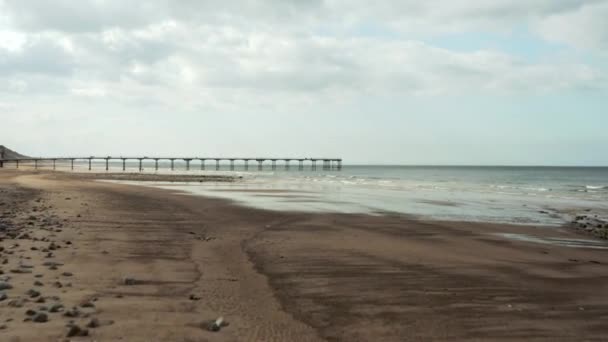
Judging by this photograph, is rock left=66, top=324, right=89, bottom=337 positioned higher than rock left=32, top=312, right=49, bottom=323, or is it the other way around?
rock left=32, top=312, right=49, bottom=323

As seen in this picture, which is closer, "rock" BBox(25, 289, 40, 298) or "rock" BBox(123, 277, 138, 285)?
"rock" BBox(25, 289, 40, 298)

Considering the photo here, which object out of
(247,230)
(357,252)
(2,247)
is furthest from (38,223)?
(357,252)

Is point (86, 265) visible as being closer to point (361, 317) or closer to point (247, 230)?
point (361, 317)

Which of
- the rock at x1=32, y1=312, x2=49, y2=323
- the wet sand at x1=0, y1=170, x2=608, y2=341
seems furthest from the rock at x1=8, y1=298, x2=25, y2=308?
the rock at x1=32, y1=312, x2=49, y2=323

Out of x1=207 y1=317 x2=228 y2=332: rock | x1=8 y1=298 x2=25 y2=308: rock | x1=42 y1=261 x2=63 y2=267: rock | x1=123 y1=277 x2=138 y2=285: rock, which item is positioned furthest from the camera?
x1=42 y1=261 x2=63 y2=267: rock

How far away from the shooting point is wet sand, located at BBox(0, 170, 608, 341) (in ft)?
17.6

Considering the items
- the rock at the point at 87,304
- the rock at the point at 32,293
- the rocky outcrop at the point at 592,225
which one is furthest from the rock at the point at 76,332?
the rocky outcrop at the point at 592,225

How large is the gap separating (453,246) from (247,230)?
559cm

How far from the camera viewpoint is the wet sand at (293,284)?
5.38 meters

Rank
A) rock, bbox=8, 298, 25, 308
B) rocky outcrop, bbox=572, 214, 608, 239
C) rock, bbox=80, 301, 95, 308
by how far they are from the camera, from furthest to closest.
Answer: rocky outcrop, bbox=572, 214, 608, 239 < rock, bbox=80, 301, 95, 308 < rock, bbox=8, 298, 25, 308

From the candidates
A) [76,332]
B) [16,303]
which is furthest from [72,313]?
[16,303]

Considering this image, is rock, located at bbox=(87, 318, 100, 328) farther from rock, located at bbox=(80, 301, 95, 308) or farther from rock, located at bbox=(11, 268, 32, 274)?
rock, located at bbox=(11, 268, 32, 274)

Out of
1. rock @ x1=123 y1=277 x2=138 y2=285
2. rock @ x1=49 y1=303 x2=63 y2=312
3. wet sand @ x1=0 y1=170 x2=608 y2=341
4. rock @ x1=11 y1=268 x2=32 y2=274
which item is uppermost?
rock @ x1=11 y1=268 x2=32 y2=274

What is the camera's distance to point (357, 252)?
10.5 metres
